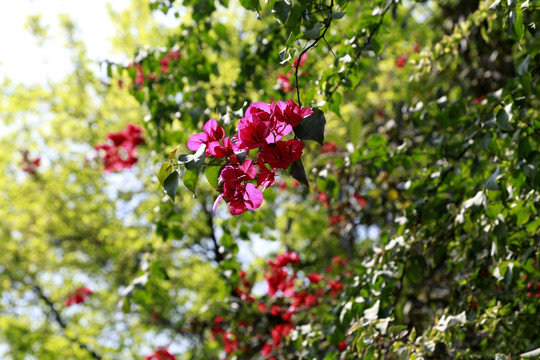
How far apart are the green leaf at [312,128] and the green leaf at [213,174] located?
0.59ft

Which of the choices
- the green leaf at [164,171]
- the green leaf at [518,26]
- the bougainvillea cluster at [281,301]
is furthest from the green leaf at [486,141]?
the bougainvillea cluster at [281,301]

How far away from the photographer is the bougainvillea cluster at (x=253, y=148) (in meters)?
0.91

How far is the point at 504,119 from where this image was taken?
132 centimetres

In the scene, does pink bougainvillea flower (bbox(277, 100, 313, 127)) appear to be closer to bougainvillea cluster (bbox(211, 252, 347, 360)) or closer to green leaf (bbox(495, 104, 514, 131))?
green leaf (bbox(495, 104, 514, 131))

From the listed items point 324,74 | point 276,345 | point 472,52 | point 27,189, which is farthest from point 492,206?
point 27,189

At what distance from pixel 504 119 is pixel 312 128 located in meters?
0.70

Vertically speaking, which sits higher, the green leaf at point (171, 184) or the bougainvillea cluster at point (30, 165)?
the bougainvillea cluster at point (30, 165)

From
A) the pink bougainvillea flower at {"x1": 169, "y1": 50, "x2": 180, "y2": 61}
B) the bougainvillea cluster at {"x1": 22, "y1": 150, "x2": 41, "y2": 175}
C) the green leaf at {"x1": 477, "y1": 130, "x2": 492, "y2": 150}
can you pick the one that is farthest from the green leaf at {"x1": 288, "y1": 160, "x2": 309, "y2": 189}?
the bougainvillea cluster at {"x1": 22, "y1": 150, "x2": 41, "y2": 175}

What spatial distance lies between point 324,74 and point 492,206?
0.73 m

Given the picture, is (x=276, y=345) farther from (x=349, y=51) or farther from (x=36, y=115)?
(x=36, y=115)

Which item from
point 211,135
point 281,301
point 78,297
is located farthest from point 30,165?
point 211,135

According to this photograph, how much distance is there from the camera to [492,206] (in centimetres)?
155

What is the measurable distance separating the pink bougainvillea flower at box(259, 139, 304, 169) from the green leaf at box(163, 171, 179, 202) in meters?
0.18

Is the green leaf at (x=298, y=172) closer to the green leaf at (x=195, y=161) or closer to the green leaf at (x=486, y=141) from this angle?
the green leaf at (x=195, y=161)
